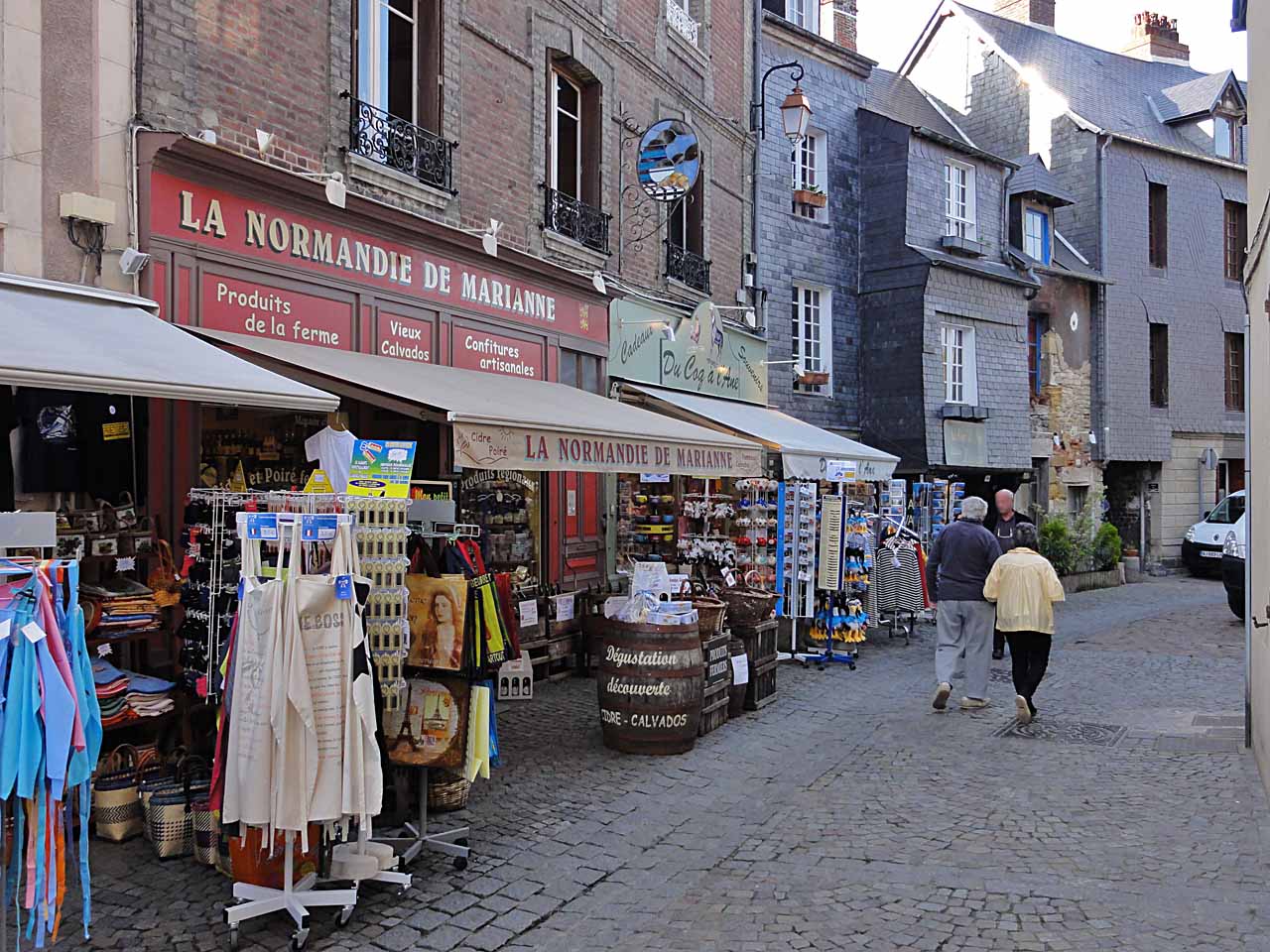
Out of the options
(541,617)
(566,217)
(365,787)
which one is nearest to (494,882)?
(365,787)

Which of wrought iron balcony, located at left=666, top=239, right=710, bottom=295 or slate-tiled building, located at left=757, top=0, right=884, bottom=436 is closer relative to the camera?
wrought iron balcony, located at left=666, top=239, right=710, bottom=295

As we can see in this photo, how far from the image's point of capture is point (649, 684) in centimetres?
680

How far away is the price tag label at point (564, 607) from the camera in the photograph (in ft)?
31.0

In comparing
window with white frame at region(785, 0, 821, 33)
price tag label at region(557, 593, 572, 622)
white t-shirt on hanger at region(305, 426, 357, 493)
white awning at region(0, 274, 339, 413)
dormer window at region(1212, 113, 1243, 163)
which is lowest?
price tag label at region(557, 593, 572, 622)

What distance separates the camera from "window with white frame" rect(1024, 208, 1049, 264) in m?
20.8

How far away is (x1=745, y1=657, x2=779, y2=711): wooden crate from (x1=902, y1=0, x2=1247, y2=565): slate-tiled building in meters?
16.1

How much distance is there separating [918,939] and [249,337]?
211 inches

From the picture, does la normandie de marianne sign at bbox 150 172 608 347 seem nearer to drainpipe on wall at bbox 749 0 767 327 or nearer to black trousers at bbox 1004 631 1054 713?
drainpipe on wall at bbox 749 0 767 327

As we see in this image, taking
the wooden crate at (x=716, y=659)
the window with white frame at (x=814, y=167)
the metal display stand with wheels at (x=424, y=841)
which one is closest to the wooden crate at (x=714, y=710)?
the wooden crate at (x=716, y=659)

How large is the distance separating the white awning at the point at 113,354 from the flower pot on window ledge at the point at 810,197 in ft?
40.1

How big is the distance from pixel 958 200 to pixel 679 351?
900 cm

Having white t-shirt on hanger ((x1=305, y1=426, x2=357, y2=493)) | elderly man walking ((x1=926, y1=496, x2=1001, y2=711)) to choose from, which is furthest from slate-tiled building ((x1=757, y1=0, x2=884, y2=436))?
white t-shirt on hanger ((x1=305, y1=426, x2=357, y2=493))

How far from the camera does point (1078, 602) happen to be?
16.8 meters

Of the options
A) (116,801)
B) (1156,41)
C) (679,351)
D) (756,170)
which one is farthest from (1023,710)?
(1156,41)
